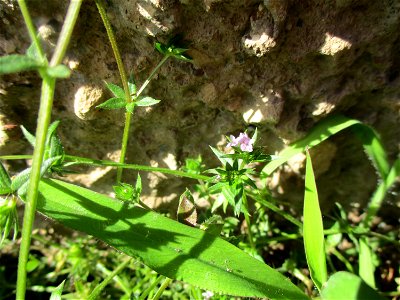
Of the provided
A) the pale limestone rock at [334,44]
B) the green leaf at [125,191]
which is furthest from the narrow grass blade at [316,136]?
the green leaf at [125,191]

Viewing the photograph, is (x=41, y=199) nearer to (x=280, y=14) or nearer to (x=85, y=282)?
(x=85, y=282)

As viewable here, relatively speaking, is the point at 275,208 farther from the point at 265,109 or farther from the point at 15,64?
the point at 15,64

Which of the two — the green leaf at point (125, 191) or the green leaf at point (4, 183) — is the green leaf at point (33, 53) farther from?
the green leaf at point (125, 191)

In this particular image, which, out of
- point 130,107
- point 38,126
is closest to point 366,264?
point 130,107

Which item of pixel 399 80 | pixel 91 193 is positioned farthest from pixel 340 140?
pixel 91 193

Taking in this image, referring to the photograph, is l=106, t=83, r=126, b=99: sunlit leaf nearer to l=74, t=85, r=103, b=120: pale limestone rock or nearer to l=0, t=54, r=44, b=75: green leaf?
l=74, t=85, r=103, b=120: pale limestone rock

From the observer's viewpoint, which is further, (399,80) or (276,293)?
(399,80)

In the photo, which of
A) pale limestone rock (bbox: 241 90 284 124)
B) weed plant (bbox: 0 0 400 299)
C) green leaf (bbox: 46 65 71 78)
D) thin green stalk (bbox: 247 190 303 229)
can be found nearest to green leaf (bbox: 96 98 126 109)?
weed plant (bbox: 0 0 400 299)
